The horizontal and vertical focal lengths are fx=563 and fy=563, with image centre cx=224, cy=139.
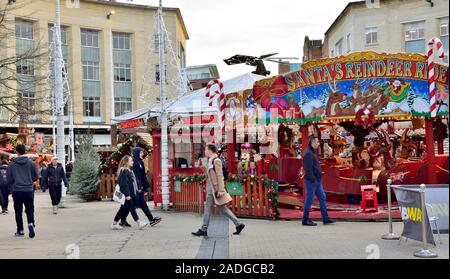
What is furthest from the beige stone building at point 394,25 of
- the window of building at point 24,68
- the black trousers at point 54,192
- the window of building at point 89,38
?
the black trousers at point 54,192

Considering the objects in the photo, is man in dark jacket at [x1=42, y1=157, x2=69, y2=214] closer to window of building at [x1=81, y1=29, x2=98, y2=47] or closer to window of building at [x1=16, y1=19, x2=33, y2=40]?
window of building at [x1=16, y1=19, x2=33, y2=40]

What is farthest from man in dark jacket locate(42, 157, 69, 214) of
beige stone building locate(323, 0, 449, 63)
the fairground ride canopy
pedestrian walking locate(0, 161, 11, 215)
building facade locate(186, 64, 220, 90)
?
building facade locate(186, 64, 220, 90)

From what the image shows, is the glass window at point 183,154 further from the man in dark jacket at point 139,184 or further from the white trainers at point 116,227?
the white trainers at point 116,227

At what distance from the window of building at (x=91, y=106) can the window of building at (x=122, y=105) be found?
1.84 m

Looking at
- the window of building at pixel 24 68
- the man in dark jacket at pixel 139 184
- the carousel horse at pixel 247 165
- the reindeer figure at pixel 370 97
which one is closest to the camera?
the man in dark jacket at pixel 139 184

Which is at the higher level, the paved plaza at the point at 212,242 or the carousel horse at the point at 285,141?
the carousel horse at the point at 285,141

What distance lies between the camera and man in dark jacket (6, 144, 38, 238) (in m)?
10.8

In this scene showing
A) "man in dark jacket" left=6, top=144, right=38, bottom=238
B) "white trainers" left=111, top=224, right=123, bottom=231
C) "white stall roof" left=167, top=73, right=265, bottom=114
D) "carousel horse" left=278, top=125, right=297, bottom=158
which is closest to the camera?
"man in dark jacket" left=6, top=144, right=38, bottom=238

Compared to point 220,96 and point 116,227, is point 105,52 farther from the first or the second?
point 116,227

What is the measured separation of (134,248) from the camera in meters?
9.37

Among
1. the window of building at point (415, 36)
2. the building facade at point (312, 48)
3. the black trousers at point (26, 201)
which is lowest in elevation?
the black trousers at point (26, 201)

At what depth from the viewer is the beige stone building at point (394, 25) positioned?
119ft

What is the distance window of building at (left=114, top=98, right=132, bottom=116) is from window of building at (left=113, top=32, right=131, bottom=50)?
5029 millimetres

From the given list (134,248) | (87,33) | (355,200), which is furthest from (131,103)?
(134,248)
